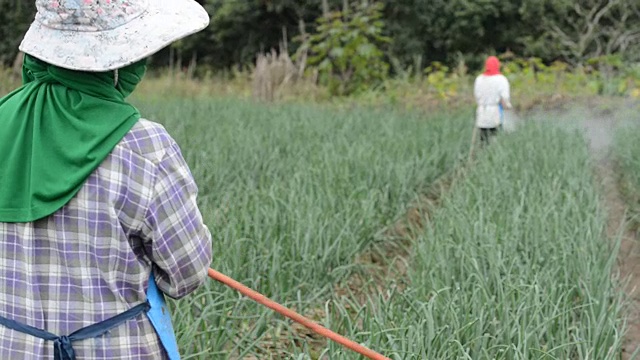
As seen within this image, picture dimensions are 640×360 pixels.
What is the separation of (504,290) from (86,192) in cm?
158

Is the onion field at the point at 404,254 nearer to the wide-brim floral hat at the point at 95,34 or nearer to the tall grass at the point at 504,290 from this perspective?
the tall grass at the point at 504,290

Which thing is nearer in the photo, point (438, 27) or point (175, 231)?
point (175, 231)

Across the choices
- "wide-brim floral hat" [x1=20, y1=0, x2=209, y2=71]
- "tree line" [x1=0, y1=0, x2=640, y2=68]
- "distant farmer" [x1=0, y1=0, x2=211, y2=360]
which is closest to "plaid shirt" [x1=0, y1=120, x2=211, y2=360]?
"distant farmer" [x1=0, y1=0, x2=211, y2=360]

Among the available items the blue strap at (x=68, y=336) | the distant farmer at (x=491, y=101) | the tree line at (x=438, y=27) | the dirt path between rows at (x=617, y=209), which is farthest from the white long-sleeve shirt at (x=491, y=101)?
the tree line at (x=438, y=27)

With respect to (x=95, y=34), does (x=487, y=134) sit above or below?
below

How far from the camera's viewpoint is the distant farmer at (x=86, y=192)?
4.04 ft

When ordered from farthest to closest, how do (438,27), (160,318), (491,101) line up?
(438,27), (491,101), (160,318)

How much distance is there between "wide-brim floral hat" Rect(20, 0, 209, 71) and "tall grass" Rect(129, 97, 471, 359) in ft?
2.99

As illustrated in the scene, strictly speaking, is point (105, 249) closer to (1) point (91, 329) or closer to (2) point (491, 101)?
(1) point (91, 329)

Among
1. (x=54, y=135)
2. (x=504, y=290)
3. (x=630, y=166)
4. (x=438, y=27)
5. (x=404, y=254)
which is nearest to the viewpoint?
(x=54, y=135)

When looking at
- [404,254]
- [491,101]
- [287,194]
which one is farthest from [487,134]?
[287,194]

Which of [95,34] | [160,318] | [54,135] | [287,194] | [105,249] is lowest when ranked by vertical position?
[287,194]

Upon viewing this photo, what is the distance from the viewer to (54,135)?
1.23 meters

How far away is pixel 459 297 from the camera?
2293mm
